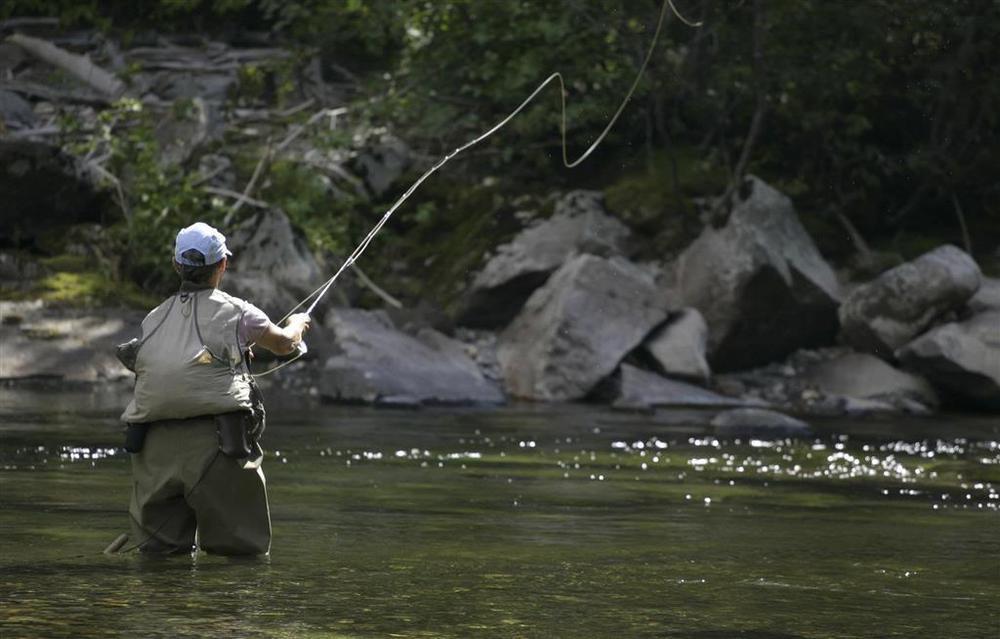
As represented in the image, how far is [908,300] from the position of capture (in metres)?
17.2

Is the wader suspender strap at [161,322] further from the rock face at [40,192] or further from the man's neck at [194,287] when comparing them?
the rock face at [40,192]

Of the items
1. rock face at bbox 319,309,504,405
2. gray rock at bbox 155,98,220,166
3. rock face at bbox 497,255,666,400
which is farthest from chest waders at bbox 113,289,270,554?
gray rock at bbox 155,98,220,166

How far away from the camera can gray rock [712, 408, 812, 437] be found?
46.1ft

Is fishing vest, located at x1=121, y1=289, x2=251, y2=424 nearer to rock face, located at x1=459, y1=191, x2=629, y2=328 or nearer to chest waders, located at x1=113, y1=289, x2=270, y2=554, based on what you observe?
chest waders, located at x1=113, y1=289, x2=270, y2=554

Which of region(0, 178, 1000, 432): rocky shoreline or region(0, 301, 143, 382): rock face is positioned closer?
region(0, 301, 143, 382): rock face

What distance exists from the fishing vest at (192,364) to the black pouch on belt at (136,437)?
2 centimetres

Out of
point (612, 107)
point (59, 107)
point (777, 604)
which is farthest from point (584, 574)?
point (59, 107)

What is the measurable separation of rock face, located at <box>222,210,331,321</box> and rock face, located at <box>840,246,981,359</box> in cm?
488

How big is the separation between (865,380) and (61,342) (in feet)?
22.8

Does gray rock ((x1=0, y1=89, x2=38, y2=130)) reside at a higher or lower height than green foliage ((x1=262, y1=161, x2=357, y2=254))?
higher

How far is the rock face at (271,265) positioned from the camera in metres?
17.2

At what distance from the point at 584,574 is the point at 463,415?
8055mm

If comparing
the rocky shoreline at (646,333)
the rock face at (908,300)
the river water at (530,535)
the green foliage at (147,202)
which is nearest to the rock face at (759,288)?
the rocky shoreline at (646,333)

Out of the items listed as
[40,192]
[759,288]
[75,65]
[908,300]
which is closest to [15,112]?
[75,65]
